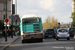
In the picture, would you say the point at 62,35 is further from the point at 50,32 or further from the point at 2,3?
the point at 2,3

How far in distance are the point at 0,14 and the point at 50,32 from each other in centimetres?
3900

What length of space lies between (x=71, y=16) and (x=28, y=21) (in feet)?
235

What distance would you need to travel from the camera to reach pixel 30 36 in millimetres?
23703

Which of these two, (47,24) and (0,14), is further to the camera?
(47,24)

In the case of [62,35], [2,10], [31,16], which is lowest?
[62,35]

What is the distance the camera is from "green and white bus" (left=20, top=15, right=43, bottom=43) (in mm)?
23734

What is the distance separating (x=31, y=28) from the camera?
2398cm

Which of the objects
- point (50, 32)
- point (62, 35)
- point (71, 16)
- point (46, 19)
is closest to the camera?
point (62, 35)

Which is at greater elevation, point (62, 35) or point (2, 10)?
point (2, 10)

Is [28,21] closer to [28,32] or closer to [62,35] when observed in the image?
[28,32]

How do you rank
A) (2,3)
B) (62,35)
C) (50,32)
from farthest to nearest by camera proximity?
1. (2,3)
2. (50,32)
3. (62,35)

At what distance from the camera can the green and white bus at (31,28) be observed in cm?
2373

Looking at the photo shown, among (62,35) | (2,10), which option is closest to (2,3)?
(2,10)

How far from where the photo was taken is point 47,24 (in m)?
128
